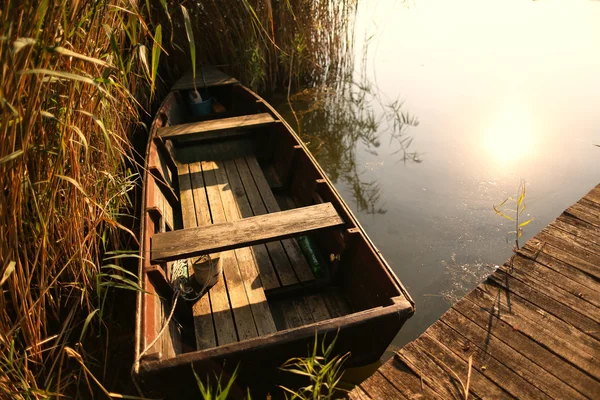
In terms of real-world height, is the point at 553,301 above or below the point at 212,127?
below

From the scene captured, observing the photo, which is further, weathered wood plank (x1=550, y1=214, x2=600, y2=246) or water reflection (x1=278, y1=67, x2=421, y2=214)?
water reflection (x1=278, y1=67, x2=421, y2=214)

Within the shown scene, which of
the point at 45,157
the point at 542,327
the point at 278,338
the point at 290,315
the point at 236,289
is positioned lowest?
the point at 290,315

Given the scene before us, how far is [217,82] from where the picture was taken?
19.5 ft

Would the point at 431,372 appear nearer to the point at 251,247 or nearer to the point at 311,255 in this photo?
the point at 311,255

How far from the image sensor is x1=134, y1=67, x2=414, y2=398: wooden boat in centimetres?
217

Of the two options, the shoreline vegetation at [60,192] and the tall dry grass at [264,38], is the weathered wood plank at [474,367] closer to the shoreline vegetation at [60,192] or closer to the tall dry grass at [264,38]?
the shoreline vegetation at [60,192]

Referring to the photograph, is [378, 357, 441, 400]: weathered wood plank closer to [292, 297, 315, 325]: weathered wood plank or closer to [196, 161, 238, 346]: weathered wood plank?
[292, 297, 315, 325]: weathered wood plank

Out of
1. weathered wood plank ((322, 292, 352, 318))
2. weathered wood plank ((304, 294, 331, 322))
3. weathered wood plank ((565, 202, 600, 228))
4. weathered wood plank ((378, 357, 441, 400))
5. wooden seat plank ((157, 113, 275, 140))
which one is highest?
wooden seat plank ((157, 113, 275, 140))

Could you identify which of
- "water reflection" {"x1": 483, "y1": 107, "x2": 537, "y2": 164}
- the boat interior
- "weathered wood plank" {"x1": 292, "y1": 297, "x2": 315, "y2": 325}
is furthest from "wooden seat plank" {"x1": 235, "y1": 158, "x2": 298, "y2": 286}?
"water reflection" {"x1": 483, "y1": 107, "x2": 537, "y2": 164}

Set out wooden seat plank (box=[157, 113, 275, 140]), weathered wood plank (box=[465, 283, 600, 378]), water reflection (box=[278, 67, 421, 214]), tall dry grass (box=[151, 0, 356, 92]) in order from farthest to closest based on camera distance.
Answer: tall dry grass (box=[151, 0, 356, 92]), water reflection (box=[278, 67, 421, 214]), wooden seat plank (box=[157, 113, 275, 140]), weathered wood plank (box=[465, 283, 600, 378])

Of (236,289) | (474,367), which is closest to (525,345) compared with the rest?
(474,367)

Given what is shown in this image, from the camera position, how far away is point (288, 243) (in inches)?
144

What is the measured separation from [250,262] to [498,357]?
204cm

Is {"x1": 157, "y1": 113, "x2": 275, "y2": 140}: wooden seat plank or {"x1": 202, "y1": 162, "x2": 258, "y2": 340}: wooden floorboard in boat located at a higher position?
{"x1": 157, "y1": 113, "x2": 275, "y2": 140}: wooden seat plank
